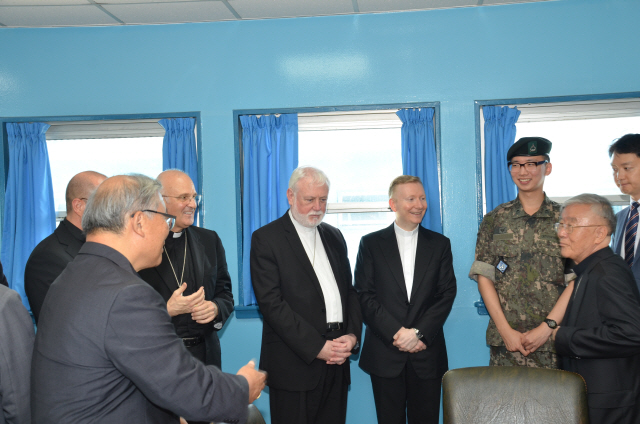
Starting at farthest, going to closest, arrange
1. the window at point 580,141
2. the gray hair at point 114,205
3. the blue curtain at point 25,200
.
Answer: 1. the blue curtain at point 25,200
2. the window at point 580,141
3. the gray hair at point 114,205

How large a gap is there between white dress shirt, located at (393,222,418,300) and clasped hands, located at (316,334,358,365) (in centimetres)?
62

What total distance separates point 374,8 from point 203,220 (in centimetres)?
212

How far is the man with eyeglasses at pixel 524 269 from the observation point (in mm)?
2871

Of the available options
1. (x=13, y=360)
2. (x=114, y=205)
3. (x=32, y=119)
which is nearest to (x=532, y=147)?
(x=114, y=205)

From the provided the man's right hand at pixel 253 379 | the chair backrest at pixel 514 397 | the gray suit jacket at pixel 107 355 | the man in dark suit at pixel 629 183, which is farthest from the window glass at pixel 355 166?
the gray suit jacket at pixel 107 355

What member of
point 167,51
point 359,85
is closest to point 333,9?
point 359,85

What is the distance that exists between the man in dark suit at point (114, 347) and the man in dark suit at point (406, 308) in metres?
1.57

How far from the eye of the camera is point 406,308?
9.73 ft

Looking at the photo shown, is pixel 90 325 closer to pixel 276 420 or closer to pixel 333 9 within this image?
pixel 276 420

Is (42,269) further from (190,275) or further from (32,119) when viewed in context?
(32,119)

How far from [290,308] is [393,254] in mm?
796

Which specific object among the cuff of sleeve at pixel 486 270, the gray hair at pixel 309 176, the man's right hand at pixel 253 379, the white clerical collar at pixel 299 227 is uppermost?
the gray hair at pixel 309 176

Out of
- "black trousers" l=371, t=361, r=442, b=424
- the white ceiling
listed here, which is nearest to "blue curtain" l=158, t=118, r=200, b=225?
the white ceiling

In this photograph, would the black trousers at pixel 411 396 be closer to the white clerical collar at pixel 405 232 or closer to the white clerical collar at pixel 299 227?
the white clerical collar at pixel 405 232
